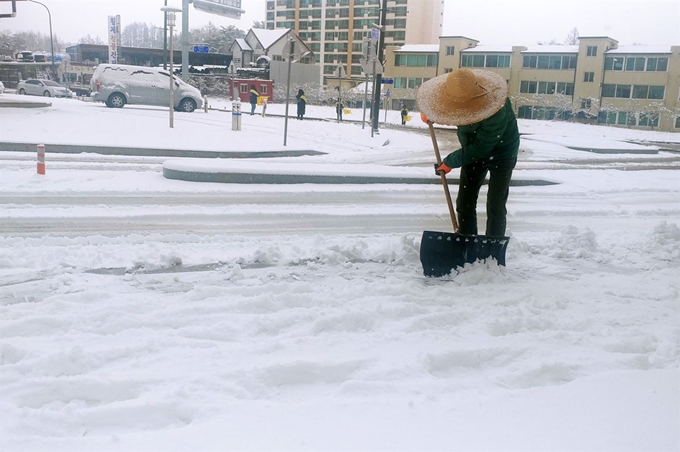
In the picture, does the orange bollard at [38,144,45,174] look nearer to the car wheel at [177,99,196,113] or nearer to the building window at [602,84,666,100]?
the car wheel at [177,99,196,113]

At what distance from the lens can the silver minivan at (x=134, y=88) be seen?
25.7 metres

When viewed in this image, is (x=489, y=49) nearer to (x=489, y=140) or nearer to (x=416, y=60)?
(x=416, y=60)

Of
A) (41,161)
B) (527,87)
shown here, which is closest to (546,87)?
(527,87)

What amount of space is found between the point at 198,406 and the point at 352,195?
7.25 m

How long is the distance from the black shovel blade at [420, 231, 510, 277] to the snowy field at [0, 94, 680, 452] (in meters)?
0.13

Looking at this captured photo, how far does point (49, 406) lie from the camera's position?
2.82 metres

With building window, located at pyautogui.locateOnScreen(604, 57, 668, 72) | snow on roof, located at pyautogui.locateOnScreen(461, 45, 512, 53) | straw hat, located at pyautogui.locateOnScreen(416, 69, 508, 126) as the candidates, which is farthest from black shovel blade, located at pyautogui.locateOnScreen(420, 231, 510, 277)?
snow on roof, located at pyautogui.locateOnScreen(461, 45, 512, 53)

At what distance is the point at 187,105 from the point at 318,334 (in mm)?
25239

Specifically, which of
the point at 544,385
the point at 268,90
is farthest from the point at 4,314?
the point at 268,90

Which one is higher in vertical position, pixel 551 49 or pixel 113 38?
pixel 551 49

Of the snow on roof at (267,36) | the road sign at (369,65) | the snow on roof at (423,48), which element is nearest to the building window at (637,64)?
the snow on roof at (423,48)

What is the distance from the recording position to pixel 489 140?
5.04 m

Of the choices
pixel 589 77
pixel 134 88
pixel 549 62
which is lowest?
pixel 134 88

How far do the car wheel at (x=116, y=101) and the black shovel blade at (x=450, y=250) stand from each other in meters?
23.8
